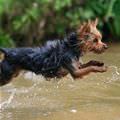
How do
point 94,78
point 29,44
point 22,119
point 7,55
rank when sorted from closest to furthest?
1. point 22,119
2. point 7,55
3. point 94,78
4. point 29,44

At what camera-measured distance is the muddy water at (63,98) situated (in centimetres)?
671

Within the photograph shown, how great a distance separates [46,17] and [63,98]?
4.35 meters

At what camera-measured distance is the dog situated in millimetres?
6695

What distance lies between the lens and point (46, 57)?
6906mm

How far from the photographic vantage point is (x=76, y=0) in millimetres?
11719

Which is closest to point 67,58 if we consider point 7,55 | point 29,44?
point 7,55

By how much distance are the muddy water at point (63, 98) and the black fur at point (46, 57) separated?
52 centimetres

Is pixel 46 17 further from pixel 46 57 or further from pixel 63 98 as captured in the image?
pixel 46 57

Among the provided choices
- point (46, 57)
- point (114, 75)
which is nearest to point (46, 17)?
point (114, 75)

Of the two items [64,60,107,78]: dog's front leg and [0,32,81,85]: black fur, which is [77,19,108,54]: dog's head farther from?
[64,60,107,78]: dog's front leg

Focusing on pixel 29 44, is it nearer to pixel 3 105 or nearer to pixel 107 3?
pixel 107 3

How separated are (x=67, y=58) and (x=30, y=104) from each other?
3.27ft

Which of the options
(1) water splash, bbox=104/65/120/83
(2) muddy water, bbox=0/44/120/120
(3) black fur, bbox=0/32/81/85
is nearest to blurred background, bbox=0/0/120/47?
(2) muddy water, bbox=0/44/120/120

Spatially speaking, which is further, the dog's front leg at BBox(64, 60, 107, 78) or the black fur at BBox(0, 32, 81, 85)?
the black fur at BBox(0, 32, 81, 85)
